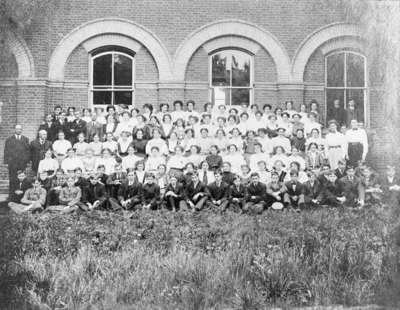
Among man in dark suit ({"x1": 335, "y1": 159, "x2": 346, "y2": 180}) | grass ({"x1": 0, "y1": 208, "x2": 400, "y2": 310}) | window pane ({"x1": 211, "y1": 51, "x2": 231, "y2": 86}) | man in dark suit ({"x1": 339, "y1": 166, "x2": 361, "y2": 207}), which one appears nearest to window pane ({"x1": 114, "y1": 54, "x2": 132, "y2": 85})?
window pane ({"x1": 211, "y1": 51, "x2": 231, "y2": 86})

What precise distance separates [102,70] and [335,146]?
683 cm

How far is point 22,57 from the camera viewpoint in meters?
15.0

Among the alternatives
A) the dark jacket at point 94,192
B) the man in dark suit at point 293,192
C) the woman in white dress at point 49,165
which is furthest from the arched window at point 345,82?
the woman in white dress at point 49,165

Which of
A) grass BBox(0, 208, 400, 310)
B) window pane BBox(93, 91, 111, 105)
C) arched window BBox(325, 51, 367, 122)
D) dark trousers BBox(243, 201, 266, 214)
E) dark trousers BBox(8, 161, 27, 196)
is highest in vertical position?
arched window BBox(325, 51, 367, 122)

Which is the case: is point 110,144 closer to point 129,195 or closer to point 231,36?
point 129,195

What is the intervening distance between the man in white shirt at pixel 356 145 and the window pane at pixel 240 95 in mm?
3430

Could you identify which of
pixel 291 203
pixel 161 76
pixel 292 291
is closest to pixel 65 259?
pixel 292 291

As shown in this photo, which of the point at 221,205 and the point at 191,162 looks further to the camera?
the point at 191,162

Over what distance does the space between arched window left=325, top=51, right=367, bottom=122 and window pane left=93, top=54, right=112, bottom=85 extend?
621 centimetres

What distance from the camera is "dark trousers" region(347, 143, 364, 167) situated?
13.3 m

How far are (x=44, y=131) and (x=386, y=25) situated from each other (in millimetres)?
8200

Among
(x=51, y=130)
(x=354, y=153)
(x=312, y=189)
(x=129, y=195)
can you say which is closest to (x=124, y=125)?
(x=51, y=130)

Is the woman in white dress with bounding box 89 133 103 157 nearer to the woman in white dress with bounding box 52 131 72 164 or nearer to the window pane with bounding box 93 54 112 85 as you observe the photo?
the woman in white dress with bounding box 52 131 72 164

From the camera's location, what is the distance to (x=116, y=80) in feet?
51.4
